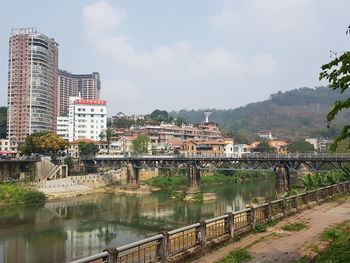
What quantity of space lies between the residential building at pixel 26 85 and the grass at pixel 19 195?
199 ft

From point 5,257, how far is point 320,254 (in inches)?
1040

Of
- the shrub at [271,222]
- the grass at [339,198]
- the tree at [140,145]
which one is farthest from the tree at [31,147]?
the shrub at [271,222]

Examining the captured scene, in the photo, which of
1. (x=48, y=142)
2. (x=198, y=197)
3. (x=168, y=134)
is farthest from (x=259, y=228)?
(x=168, y=134)

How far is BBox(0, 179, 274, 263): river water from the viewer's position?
29.0 metres

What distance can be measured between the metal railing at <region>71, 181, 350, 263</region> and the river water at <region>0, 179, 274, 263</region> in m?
14.2

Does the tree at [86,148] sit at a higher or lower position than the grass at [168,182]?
higher

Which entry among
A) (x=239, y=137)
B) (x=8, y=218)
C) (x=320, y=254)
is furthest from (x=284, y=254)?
(x=239, y=137)

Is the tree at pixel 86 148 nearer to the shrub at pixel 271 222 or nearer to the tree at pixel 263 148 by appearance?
the tree at pixel 263 148

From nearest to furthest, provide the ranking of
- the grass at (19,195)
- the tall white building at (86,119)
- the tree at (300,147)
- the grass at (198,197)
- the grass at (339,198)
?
the grass at (339,198) → the grass at (19,195) → the grass at (198,197) → the tall white building at (86,119) → the tree at (300,147)

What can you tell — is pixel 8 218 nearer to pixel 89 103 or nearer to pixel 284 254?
pixel 284 254

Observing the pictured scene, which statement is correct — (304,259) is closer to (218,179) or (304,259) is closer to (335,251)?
(335,251)

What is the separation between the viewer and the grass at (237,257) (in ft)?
39.1

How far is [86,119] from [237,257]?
373 ft

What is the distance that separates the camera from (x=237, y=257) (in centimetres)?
1227
